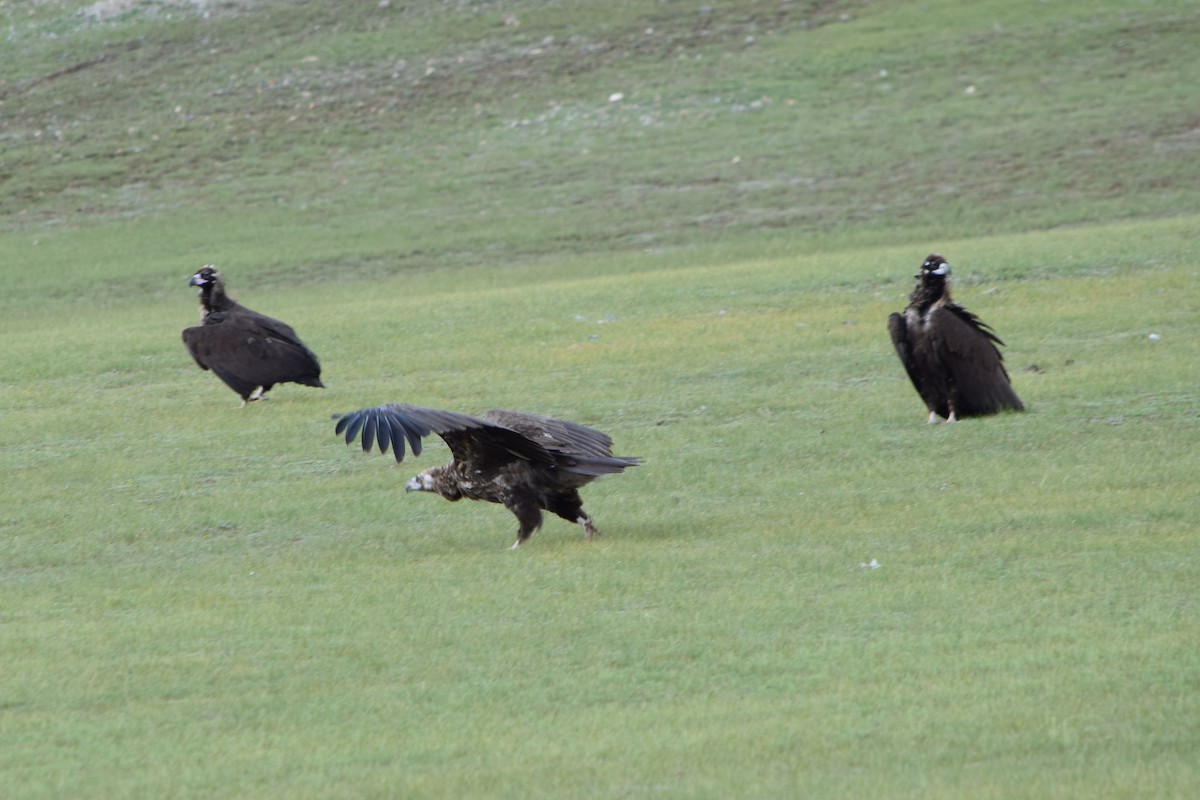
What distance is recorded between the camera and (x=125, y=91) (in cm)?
4181

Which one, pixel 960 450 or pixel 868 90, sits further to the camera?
pixel 868 90

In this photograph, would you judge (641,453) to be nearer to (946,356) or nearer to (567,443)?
(946,356)

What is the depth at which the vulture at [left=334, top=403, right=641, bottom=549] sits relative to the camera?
31.9 ft

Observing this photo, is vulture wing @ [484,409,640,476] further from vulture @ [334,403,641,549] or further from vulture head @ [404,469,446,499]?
vulture head @ [404,469,446,499]

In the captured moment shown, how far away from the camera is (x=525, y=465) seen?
9.95 metres

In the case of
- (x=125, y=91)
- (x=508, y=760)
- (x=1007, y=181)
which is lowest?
(x=508, y=760)

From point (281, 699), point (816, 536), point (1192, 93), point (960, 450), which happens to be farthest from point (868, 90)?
point (281, 699)

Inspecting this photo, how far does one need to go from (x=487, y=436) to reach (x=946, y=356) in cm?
449

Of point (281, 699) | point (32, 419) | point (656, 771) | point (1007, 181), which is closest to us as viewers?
point (656, 771)

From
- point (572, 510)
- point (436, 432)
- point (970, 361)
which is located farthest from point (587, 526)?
point (970, 361)

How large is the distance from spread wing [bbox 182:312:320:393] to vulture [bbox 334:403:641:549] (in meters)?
5.25

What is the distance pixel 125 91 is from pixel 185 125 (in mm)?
3144

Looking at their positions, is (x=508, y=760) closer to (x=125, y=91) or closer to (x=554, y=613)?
(x=554, y=613)

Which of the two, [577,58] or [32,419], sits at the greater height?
[577,58]
